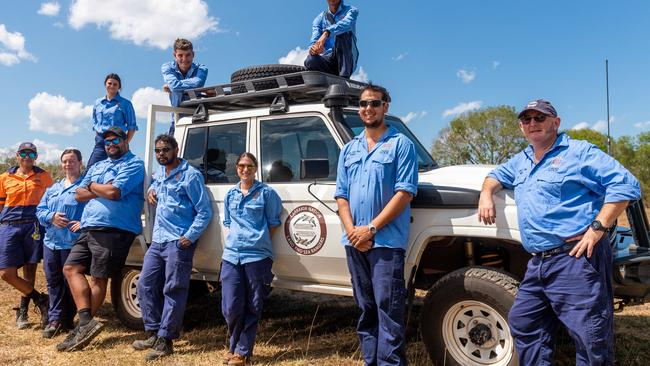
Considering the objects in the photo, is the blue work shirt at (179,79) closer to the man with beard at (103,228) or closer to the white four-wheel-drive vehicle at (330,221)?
the white four-wheel-drive vehicle at (330,221)

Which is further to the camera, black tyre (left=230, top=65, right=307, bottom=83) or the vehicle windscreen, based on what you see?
black tyre (left=230, top=65, right=307, bottom=83)

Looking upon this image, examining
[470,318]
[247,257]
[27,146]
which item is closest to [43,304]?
[27,146]

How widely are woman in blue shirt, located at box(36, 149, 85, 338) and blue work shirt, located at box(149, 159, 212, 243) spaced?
1.15 meters

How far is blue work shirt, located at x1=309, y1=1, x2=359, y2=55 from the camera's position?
5.35 metres

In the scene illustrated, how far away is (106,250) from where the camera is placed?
198 inches

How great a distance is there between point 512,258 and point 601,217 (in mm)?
1248

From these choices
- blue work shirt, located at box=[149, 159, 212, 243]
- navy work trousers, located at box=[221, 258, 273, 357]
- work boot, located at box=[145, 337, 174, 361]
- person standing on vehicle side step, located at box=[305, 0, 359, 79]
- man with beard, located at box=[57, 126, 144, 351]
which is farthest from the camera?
person standing on vehicle side step, located at box=[305, 0, 359, 79]

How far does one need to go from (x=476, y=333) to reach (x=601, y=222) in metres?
1.26

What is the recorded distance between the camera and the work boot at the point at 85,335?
4.91m

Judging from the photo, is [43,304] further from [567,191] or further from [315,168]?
[567,191]

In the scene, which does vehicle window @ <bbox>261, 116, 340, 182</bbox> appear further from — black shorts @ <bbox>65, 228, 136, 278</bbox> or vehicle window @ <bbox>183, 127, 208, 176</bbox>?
black shorts @ <bbox>65, 228, 136, 278</bbox>

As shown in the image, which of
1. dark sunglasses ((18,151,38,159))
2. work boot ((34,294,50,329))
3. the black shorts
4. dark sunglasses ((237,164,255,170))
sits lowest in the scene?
work boot ((34,294,50,329))

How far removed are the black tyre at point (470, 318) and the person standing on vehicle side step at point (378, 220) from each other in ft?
1.33

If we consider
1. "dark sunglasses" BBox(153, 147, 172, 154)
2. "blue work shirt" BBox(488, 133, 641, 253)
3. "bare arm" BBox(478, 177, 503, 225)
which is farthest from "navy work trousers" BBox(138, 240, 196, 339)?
"blue work shirt" BBox(488, 133, 641, 253)
